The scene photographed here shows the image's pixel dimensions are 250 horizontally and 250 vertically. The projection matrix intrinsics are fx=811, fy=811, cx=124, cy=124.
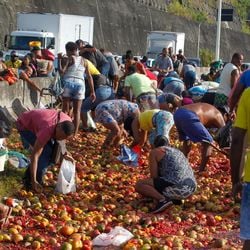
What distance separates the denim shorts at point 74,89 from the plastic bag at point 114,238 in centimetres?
628

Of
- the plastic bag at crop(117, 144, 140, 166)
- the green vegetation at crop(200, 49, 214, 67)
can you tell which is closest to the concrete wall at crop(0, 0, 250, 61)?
the green vegetation at crop(200, 49, 214, 67)

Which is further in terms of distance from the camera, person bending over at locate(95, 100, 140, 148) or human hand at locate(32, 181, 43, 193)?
person bending over at locate(95, 100, 140, 148)

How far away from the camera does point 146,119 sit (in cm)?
1262

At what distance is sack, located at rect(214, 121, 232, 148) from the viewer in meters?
12.9

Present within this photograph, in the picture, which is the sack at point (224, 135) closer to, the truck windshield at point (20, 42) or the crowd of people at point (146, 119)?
the crowd of people at point (146, 119)

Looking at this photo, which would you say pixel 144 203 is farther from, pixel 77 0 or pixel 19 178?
pixel 77 0

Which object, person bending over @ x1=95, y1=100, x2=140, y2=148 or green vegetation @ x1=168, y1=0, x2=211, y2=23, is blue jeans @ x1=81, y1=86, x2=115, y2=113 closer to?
person bending over @ x1=95, y1=100, x2=140, y2=148

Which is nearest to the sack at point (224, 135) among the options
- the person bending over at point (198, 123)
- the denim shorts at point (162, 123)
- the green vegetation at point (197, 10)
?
the person bending over at point (198, 123)

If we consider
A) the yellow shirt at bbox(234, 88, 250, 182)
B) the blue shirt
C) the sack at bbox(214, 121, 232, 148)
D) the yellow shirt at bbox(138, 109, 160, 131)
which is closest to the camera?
the yellow shirt at bbox(234, 88, 250, 182)

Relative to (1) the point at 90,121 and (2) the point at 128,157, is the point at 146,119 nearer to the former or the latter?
(2) the point at 128,157

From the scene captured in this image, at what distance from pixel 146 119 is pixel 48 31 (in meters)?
23.0

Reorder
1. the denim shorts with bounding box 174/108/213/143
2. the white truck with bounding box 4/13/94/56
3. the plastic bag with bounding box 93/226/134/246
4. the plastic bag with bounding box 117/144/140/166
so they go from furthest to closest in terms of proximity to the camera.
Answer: the white truck with bounding box 4/13/94/56 < the plastic bag with bounding box 117/144/140/166 < the denim shorts with bounding box 174/108/213/143 < the plastic bag with bounding box 93/226/134/246

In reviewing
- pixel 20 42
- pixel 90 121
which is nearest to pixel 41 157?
pixel 90 121

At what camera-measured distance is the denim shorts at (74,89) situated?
1431cm
